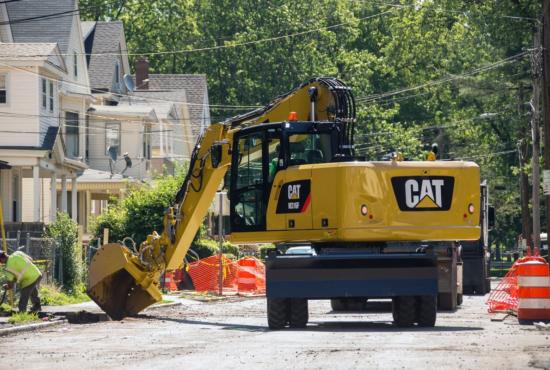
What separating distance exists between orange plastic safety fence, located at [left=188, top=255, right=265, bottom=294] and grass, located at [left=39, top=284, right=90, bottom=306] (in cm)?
751

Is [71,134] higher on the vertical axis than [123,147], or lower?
higher

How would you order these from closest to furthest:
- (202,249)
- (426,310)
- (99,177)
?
(426,310)
(202,249)
(99,177)

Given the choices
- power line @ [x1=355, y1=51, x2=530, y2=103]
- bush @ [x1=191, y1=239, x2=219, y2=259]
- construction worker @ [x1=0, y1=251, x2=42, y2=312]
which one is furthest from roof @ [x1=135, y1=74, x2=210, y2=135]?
construction worker @ [x1=0, y1=251, x2=42, y2=312]

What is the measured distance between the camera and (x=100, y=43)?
63375 mm

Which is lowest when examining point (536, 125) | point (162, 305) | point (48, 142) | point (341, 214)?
point (162, 305)

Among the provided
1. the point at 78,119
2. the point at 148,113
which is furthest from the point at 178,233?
the point at 148,113

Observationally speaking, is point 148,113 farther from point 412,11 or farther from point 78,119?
point 412,11

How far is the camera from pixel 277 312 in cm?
2250

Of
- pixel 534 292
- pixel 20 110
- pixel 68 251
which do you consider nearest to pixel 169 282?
pixel 68 251

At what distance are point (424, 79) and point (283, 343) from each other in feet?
186

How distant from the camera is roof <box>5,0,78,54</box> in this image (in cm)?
5344

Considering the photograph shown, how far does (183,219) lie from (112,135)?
33.0 metres

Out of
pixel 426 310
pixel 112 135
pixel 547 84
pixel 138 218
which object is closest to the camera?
pixel 426 310

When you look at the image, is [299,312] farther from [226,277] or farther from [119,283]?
[226,277]
